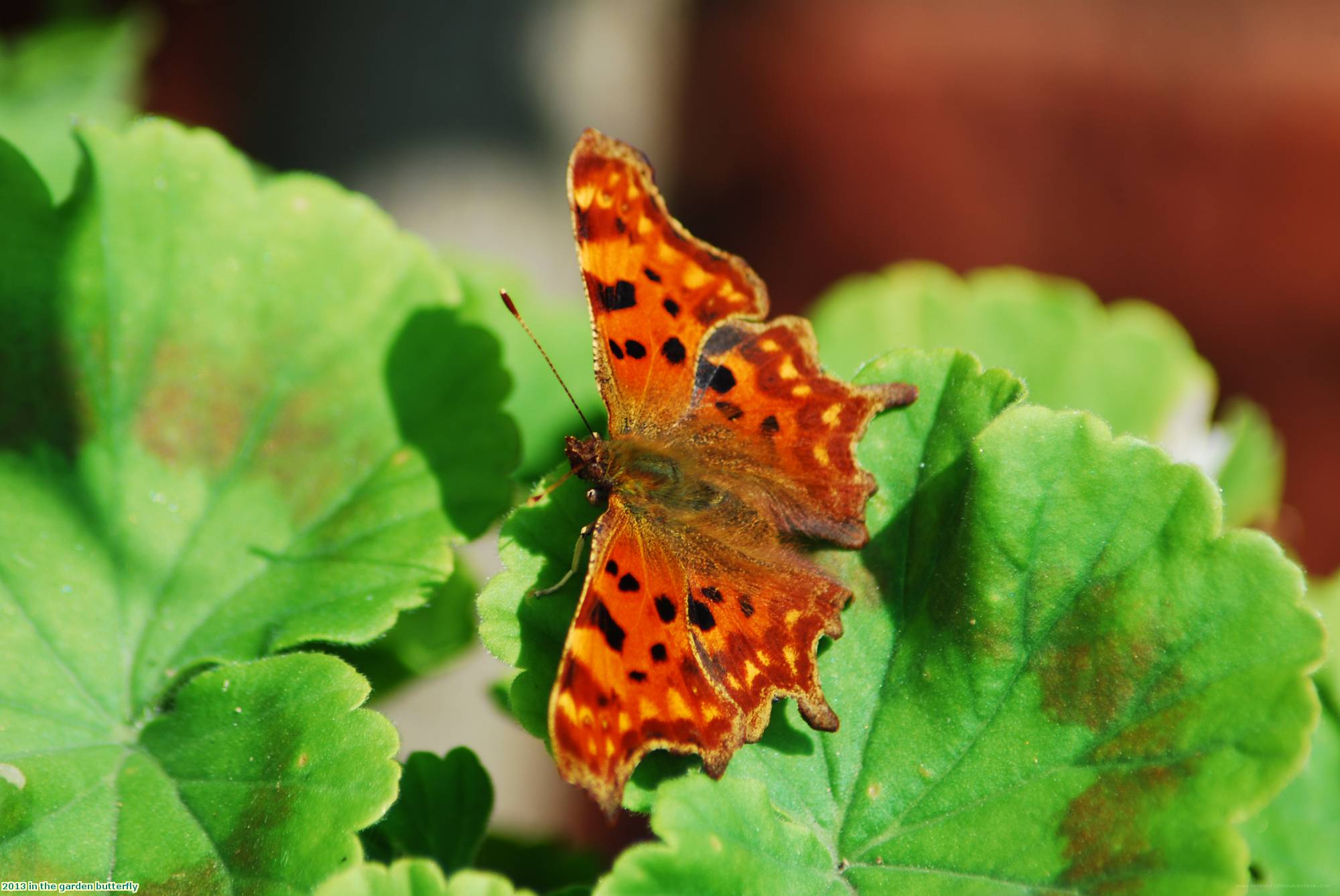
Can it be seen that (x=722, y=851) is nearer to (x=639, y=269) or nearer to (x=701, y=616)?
(x=701, y=616)

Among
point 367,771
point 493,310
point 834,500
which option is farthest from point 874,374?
point 493,310

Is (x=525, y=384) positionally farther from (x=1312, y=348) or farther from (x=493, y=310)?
(x=1312, y=348)

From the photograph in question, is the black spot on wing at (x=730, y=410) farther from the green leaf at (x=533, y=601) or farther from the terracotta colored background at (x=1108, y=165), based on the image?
the terracotta colored background at (x=1108, y=165)

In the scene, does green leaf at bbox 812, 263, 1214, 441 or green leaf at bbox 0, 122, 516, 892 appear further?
green leaf at bbox 812, 263, 1214, 441

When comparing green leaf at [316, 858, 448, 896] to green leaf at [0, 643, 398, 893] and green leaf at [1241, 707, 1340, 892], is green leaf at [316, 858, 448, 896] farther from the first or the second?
green leaf at [1241, 707, 1340, 892]

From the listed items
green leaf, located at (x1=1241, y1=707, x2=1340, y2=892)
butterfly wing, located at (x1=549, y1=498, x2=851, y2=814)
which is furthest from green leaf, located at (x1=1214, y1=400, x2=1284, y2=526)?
butterfly wing, located at (x1=549, y1=498, x2=851, y2=814)
